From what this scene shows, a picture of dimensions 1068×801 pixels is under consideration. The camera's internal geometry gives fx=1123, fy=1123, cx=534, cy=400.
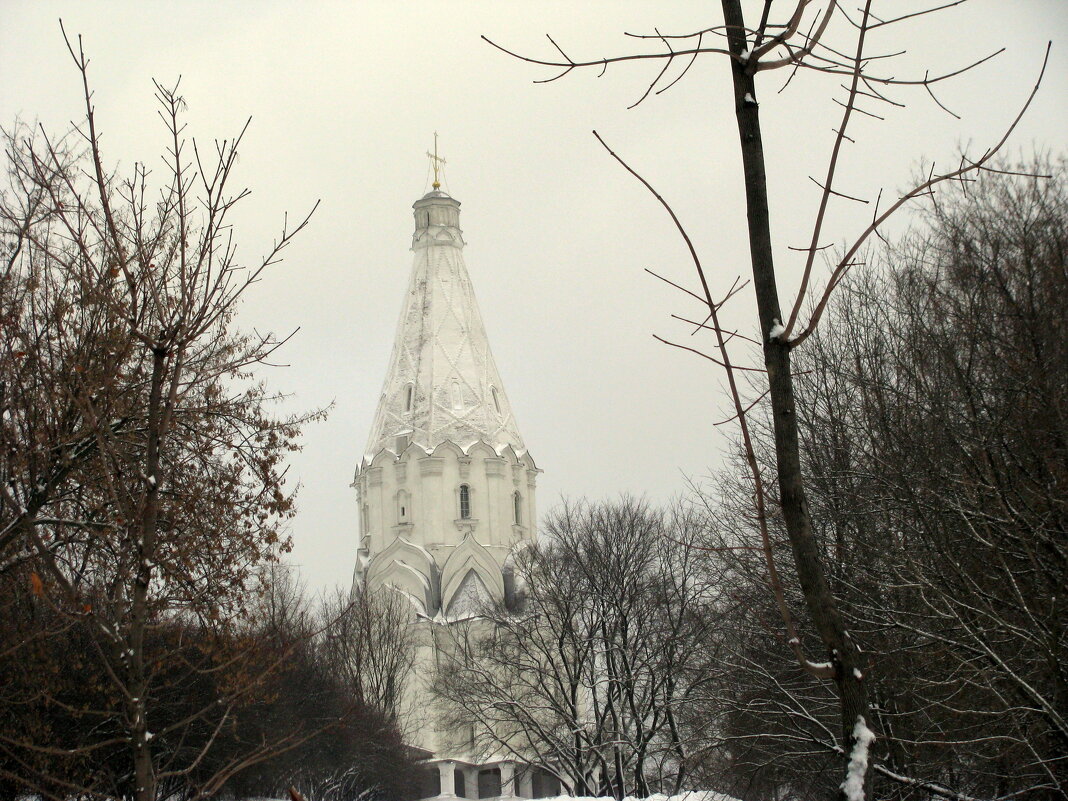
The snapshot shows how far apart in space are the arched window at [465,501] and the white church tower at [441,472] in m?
0.05

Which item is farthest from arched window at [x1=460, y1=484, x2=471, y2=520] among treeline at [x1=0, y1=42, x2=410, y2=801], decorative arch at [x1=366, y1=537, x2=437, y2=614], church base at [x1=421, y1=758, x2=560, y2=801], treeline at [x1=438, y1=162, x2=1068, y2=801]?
treeline at [x1=0, y1=42, x2=410, y2=801]

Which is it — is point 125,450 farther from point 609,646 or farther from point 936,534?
point 609,646

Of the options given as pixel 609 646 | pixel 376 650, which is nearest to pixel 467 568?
pixel 376 650

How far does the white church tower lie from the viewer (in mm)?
49812

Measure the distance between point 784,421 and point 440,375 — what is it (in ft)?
160

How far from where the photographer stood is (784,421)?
12.6ft

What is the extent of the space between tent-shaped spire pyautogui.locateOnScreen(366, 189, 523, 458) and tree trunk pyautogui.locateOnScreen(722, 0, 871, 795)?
156ft

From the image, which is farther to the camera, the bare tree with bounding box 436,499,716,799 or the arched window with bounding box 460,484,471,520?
the arched window with bounding box 460,484,471,520

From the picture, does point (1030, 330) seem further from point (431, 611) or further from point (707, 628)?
point (431, 611)

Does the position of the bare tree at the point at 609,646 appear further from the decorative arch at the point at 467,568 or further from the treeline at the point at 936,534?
the decorative arch at the point at 467,568

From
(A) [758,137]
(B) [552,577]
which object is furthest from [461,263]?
(A) [758,137]

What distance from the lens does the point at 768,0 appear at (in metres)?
3.63

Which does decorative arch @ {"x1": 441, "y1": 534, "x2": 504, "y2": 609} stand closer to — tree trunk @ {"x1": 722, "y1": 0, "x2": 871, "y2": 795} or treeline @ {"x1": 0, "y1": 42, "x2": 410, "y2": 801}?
treeline @ {"x1": 0, "y1": 42, "x2": 410, "y2": 801}

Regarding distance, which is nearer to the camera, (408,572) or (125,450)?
(125,450)
